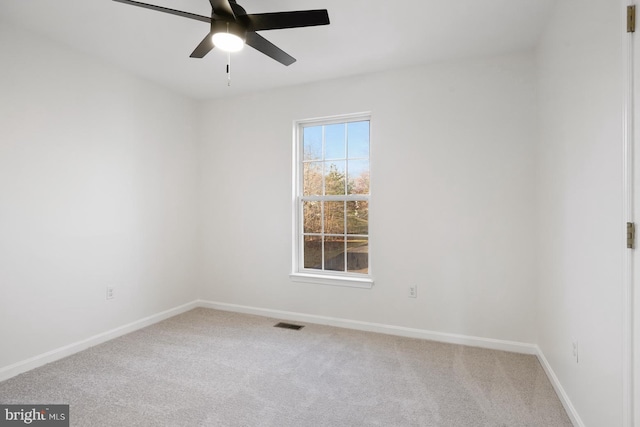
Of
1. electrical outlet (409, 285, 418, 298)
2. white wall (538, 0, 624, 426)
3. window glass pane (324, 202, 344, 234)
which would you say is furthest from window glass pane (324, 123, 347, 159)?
white wall (538, 0, 624, 426)

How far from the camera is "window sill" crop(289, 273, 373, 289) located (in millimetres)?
3516

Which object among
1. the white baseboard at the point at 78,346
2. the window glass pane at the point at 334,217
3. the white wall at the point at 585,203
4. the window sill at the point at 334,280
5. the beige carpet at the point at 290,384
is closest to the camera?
the white wall at the point at 585,203

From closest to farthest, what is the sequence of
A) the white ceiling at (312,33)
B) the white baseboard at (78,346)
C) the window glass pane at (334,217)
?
the white ceiling at (312,33), the white baseboard at (78,346), the window glass pane at (334,217)

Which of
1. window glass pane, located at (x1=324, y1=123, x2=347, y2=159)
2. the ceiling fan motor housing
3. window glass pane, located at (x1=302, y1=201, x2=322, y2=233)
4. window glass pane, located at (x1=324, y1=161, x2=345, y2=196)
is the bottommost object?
window glass pane, located at (x1=302, y1=201, x2=322, y2=233)

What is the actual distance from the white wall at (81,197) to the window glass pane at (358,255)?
204 cm

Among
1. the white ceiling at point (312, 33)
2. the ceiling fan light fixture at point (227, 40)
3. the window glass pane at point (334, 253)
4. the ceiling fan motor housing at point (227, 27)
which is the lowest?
the window glass pane at point (334, 253)

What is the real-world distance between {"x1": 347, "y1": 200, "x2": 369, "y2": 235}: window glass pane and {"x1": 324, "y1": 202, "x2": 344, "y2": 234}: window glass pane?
8 centimetres

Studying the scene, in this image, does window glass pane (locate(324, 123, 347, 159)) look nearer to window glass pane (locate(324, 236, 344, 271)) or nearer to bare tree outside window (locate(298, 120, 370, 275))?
bare tree outside window (locate(298, 120, 370, 275))

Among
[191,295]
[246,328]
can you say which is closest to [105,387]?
[246,328]

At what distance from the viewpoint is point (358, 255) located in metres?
3.65

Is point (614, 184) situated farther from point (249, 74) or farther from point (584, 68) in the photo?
point (249, 74)

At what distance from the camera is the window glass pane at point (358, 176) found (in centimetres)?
362

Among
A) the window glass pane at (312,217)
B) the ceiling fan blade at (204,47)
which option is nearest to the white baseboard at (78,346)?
the window glass pane at (312,217)

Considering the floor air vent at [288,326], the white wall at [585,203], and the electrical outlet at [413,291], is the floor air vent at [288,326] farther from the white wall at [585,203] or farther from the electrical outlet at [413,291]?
the white wall at [585,203]
